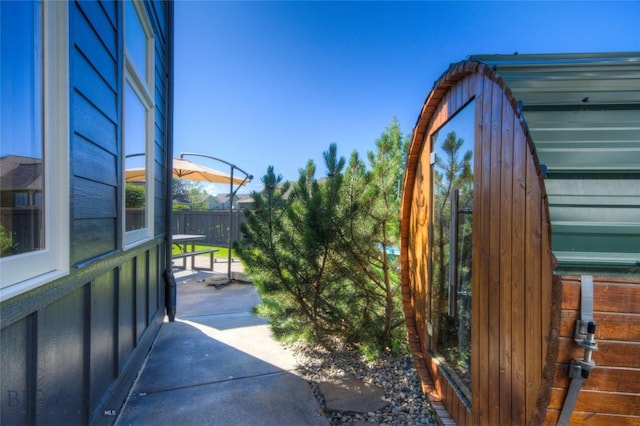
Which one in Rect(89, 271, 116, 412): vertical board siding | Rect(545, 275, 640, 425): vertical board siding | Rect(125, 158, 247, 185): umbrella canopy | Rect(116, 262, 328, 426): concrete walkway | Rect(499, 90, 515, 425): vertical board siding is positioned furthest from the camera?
Rect(125, 158, 247, 185): umbrella canopy

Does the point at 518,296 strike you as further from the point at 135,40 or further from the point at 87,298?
the point at 135,40

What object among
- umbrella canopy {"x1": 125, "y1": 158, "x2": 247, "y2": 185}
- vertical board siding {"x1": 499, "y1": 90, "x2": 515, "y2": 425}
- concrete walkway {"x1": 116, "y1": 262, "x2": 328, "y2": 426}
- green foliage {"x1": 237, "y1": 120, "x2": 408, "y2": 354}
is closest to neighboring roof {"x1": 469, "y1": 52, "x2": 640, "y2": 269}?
vertical board siding {"x1": 499, "y1": 90, "x2": 515, "y2": 425}

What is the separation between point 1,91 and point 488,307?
2.05 meters

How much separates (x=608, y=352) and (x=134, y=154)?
3.11 metres

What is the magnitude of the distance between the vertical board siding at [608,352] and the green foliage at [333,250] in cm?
182

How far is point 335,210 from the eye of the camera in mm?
2580

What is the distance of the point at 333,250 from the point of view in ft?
8.87

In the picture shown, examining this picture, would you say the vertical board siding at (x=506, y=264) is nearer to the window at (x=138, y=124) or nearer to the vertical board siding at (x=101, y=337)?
the vertical board siding at (x=101, y=337)

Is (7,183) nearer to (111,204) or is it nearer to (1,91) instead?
(1,91)

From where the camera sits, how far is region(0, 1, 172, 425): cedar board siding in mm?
979

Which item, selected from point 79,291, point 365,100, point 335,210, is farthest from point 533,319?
point 365,100

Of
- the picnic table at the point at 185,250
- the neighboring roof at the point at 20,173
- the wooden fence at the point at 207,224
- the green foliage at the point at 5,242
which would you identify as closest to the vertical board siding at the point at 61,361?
the green foliage at the point at 5,242

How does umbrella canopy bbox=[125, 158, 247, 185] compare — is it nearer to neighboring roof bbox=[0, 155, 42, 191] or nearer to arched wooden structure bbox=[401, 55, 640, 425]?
neighboring roof bbox=[0, 155, 42, 191]

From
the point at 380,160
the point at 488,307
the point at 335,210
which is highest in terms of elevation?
the point at 380,160
